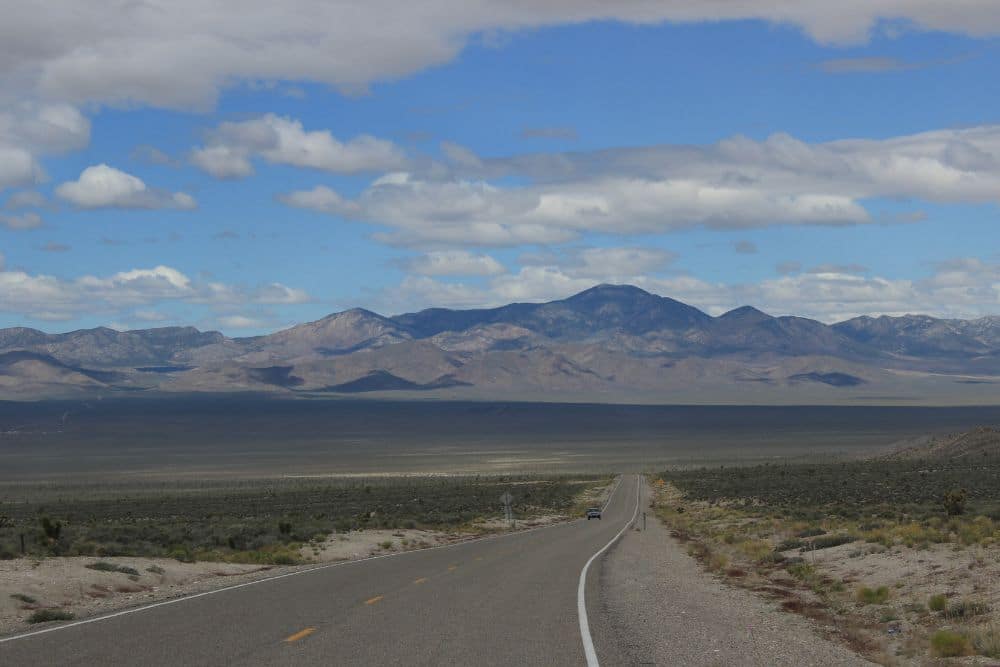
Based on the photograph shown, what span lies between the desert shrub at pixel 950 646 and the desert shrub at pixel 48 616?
12013 mm

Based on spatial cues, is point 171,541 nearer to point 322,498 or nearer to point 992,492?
point 992,492

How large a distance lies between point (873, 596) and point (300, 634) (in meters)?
9.61

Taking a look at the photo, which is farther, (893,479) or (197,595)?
(893,479)

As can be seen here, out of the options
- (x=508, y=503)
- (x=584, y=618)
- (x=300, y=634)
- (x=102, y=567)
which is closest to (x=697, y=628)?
(x=584, y=618)

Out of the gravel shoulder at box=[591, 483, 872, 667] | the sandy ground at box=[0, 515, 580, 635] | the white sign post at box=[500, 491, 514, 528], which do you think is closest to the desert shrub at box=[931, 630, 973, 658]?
the gravel shoulder at box=[591, 483, 872, 667]

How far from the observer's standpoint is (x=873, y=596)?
18.3 metres

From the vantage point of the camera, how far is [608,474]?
121 metres

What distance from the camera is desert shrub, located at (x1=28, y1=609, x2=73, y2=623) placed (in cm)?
1652

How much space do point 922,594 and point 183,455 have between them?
158 m

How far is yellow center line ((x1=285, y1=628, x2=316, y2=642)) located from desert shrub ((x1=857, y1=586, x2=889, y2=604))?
9.18m

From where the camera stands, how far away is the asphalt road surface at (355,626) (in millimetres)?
12695

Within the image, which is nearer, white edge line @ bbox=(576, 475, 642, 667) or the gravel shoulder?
white edge line @ bbox=(576, 475, 642, 667)

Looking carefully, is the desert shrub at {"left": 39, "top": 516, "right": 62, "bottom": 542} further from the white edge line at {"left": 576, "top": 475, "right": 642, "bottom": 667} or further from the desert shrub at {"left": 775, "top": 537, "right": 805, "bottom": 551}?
the desert shrub at {"left": 775, "top": 537, "right": 805, "bottom": 551}

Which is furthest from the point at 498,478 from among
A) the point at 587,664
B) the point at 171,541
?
the point at 587,664
